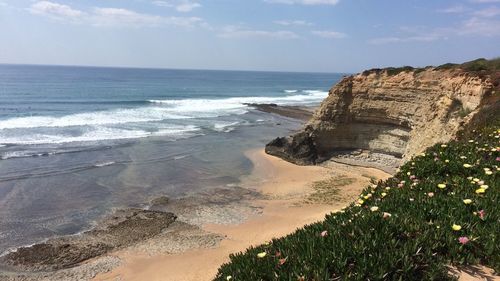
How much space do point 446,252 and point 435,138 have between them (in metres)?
15.5

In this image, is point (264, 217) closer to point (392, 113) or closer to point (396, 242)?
point (392, 113)

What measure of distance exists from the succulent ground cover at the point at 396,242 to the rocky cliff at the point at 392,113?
38.7ft

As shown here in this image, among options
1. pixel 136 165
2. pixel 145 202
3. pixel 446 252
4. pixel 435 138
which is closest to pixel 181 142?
pixel 136 165

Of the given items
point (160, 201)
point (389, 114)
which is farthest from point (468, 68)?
point (160, 201)

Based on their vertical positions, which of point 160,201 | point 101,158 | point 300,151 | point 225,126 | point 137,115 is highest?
point 300,151

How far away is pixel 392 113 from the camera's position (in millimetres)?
23609

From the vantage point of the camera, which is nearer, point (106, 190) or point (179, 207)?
point (179, 207)

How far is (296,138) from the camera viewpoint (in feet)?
88.7

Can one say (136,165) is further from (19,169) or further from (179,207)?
(179,207)

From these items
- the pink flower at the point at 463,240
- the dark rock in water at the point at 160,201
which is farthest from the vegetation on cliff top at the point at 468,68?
the pink flower at the point at 463,240

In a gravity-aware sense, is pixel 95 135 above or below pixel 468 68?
below

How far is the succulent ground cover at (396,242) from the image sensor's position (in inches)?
165

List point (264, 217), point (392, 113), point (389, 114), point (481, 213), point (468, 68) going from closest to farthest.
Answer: point (481, 213), point (264, 217), point (468, 68), point (392, 113), point (389, 114)

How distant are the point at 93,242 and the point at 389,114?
16.2 metres
